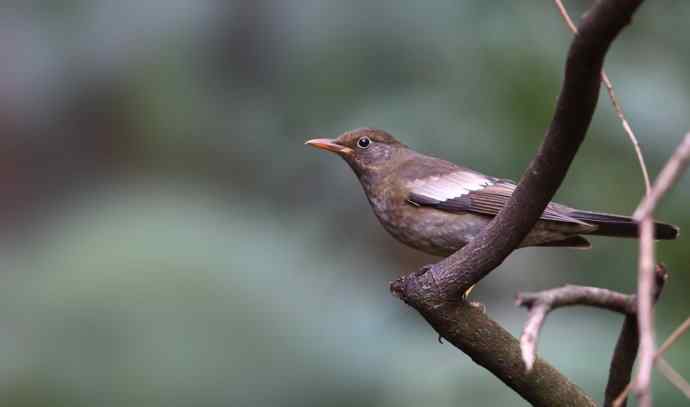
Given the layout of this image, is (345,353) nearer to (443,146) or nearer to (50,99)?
(443,146)

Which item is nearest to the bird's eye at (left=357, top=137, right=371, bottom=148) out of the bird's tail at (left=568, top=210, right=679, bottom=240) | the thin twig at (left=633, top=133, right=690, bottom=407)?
the bird's tail at (left=568, top=210, right=679, bottom=240)

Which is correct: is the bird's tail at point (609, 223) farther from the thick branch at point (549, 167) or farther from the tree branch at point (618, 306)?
the thick branch at point (549, 167)

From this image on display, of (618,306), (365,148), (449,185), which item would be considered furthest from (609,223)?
(365,148)

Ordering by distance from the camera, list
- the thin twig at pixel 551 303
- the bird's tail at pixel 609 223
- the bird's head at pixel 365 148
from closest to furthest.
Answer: the thin twig at pixel 551 303, the bird's tail at pixel 609 223, the bird's head at pixel 365 148

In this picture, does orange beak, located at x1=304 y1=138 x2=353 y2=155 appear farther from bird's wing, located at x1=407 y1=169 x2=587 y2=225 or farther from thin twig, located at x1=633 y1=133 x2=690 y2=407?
thin twig, located at x1=633 y1=133 x2=690 y2=407

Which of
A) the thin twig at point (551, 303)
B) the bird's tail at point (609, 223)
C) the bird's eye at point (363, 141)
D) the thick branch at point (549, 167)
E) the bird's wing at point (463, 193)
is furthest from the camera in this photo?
the bird's eye at point (363, 141)

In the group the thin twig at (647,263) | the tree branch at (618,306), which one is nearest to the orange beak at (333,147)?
the tree branch at (618,306)

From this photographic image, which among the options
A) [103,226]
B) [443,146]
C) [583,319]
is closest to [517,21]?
[443,146]
